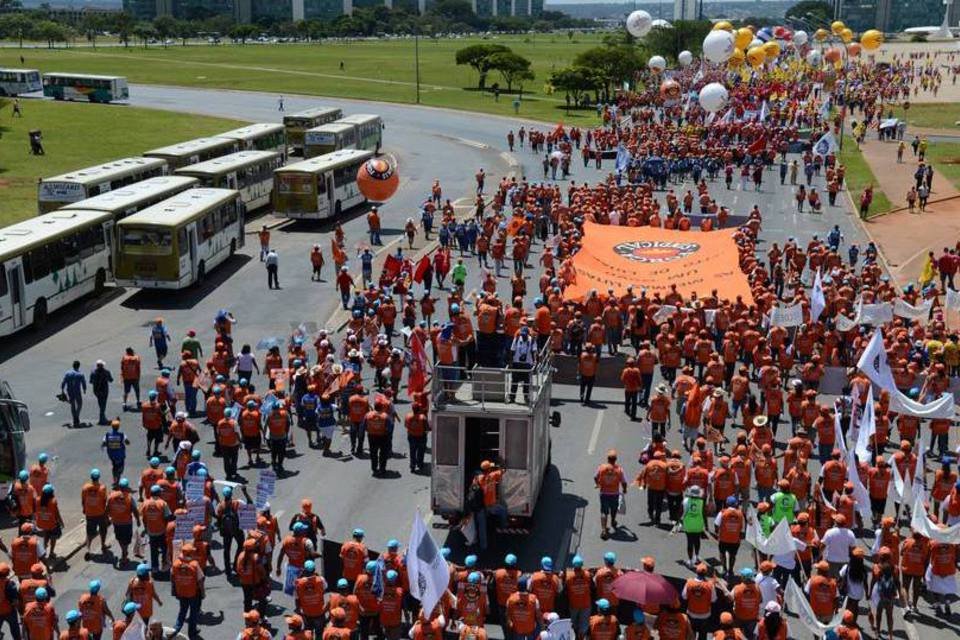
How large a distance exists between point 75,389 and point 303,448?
4.76 meters

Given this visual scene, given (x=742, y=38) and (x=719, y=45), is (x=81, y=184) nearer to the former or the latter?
(x=719, y=45)

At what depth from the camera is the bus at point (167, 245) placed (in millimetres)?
32312

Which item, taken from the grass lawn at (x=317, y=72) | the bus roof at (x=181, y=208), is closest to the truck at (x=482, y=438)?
the bus roof at (x=181, y=208)

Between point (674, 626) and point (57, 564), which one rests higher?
point (674, 626)

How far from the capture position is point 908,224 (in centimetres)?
4578

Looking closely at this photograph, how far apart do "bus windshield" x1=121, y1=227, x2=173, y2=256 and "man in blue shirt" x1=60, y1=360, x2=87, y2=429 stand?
10.1m

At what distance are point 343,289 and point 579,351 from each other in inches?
333

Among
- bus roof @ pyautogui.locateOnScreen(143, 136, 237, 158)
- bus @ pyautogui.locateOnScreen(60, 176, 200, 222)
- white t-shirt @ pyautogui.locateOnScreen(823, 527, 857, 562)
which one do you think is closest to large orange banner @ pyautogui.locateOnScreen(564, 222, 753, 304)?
white t-shirt @ pyautogui.locateOnScreen(823, 527, 857, 562)

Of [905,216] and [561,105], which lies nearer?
[905,216]

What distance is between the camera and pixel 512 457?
666 inches

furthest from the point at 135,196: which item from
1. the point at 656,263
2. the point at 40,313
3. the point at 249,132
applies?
the point at 249,132

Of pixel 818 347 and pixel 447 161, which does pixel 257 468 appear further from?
pixel 447 161

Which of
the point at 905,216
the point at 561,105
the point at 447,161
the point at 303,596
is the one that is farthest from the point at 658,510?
the point at 561,105

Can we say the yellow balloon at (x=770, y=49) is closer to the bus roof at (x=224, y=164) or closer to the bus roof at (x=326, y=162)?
the bus roof at (x=326, y=162)
